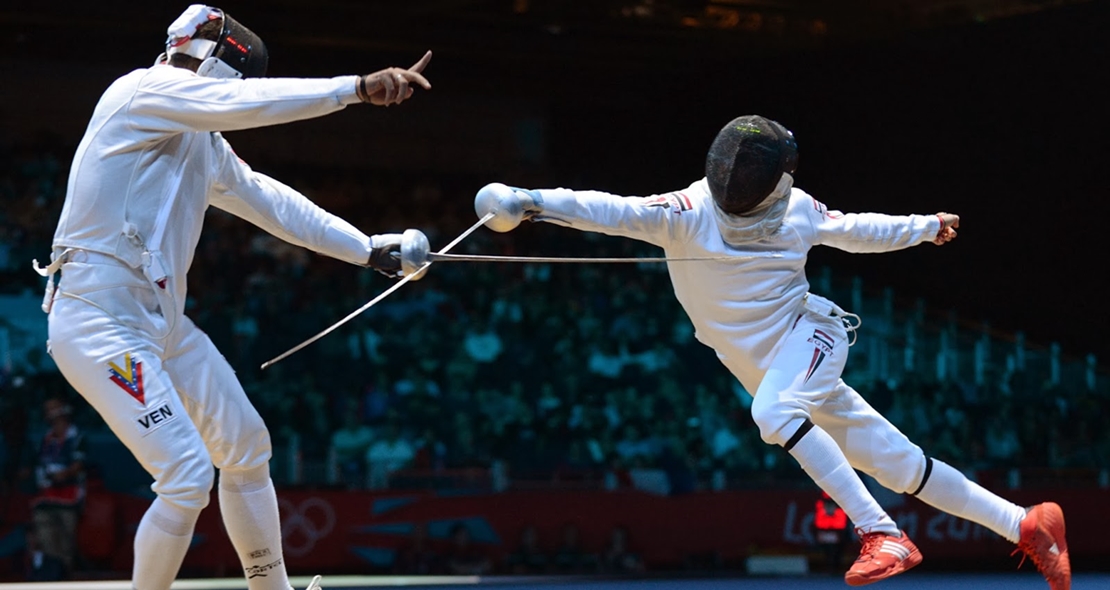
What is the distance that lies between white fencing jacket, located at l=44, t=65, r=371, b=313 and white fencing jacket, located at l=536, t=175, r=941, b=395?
0.98m

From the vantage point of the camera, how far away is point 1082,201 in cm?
1055

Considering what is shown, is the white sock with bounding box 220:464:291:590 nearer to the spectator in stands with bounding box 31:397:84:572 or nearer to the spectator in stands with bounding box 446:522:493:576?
the spectator in stands with bounding box 31:397:84:572

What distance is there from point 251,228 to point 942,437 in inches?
240

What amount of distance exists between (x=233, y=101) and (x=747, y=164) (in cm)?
152

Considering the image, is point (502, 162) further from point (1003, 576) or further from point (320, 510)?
point (1003, 576)

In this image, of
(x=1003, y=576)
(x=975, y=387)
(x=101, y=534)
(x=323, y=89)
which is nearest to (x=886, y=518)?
(x=323, y=89)

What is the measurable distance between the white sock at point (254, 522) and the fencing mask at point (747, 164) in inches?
62.9

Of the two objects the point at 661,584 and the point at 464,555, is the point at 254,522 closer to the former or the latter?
the point at 661,584

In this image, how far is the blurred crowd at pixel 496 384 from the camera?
26.4 feet

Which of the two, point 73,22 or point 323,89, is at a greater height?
point 73,22

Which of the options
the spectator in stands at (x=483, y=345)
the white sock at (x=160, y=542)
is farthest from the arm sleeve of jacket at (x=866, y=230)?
the spectator in stands at (x=483, y=345)

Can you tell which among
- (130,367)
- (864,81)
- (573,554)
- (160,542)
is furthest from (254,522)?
(864,81)

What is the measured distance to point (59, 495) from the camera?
6816mm

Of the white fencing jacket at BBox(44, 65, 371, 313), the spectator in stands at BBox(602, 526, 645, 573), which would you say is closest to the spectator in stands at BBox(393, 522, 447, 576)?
the spectator in stands at BBox(602, 526, 645, 573)
